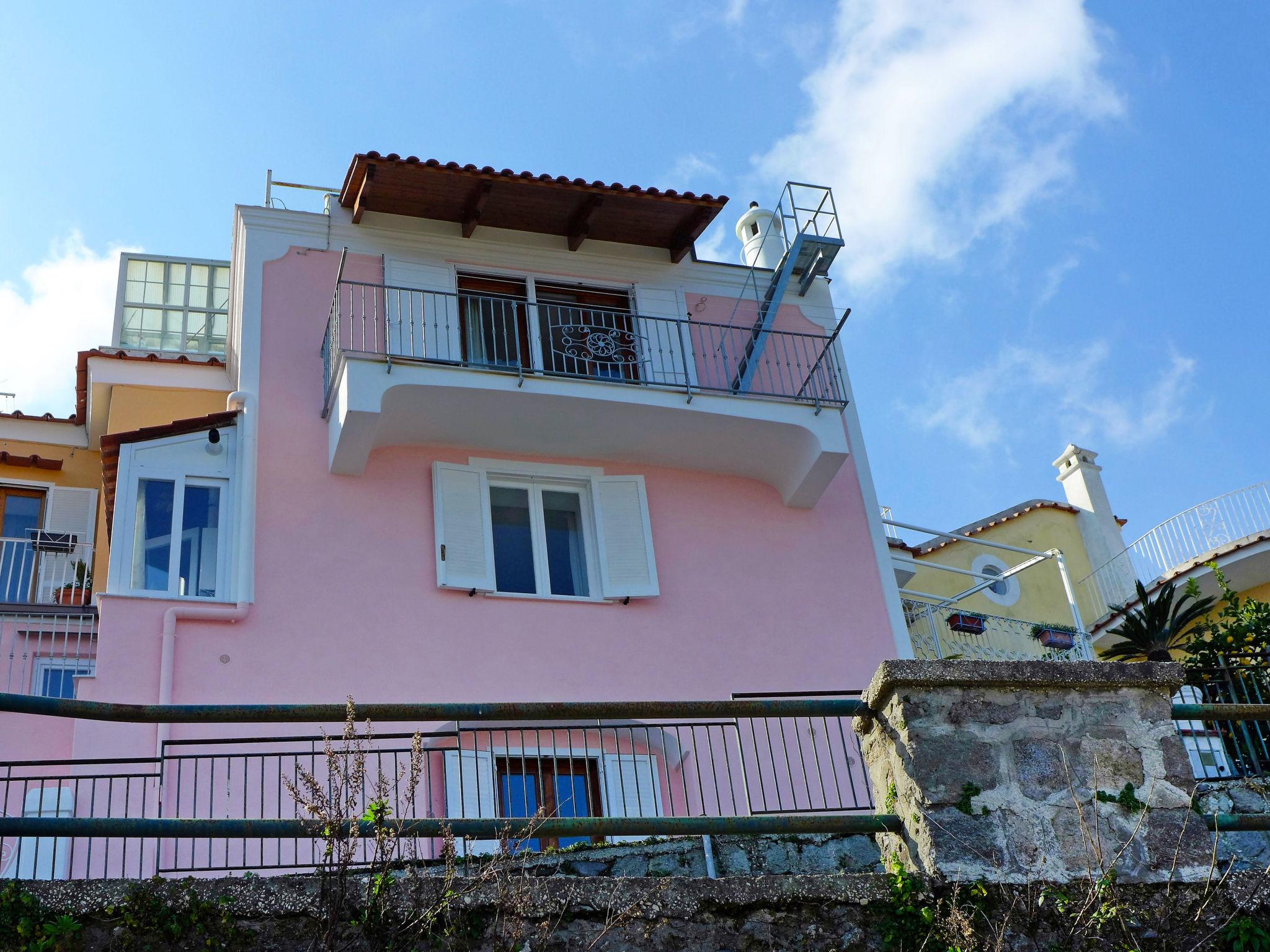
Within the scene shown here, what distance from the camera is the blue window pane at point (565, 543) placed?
1323 centimetres

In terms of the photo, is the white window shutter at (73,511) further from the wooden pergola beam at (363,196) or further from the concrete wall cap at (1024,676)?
the concrete wall cap at (1024,676)

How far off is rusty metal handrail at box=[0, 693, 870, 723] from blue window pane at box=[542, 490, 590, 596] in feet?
22.5

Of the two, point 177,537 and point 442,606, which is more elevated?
point 177,537

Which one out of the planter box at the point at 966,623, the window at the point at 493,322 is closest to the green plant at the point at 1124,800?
the window at the point at 493,322

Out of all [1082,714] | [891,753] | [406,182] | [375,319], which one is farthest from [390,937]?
[406,182]

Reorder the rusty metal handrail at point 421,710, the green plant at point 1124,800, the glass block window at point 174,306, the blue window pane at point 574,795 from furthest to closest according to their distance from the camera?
the glass block window at point 174,306 → the blue window pane at point 574,795 → the green plant at point 1124,800 → the rusty metal handrail at point 421,710

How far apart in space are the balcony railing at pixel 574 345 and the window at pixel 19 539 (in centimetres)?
389

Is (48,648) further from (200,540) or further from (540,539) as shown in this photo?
(540,539)

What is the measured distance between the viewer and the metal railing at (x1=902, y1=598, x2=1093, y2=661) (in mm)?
14773

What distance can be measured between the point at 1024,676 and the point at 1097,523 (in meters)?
18.0

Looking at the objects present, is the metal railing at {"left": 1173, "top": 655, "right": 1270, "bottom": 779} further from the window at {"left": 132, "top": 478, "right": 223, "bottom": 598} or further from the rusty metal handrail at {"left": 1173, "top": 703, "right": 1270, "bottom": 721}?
the window at {"left": 132, "top": 478, "right": 223, "bottom": 598}

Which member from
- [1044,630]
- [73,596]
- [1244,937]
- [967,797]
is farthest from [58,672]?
[1244,937]

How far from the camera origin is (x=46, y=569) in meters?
14.6

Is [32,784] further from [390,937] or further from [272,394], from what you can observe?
[390,937]
